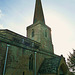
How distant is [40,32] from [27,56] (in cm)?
834

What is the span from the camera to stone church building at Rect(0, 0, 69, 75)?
37.1 feet

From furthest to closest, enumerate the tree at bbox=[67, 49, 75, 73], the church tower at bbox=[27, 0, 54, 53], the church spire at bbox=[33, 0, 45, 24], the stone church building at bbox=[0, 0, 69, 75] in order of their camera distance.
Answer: the tree at bbox=[67, 49, 75, 73] < the church spire at bbox=[33, 0, 45, 24] < the church tower at bbox=[27, 0, 54, 53] < the stone church building at bbox=[0, 0, 69, 75]

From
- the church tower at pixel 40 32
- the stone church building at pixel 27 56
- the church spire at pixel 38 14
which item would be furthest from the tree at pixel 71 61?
the church spire at pixel 38 14

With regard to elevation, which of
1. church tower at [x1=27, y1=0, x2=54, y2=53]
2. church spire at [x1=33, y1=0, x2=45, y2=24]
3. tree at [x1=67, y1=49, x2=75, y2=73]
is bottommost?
tree at [x1=67, y1=49, x2=75, y2=73]

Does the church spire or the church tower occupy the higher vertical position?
the church spire

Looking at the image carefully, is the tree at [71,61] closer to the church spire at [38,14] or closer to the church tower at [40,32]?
the church tower at [40,32]

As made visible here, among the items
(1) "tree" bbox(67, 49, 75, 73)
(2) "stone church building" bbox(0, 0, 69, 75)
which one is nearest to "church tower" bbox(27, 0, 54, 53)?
(2) "stone church building" bbox(0, 0, 69, 75)

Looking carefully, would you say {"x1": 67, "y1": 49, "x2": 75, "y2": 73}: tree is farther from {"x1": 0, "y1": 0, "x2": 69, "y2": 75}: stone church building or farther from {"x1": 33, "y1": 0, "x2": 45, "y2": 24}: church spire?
{"x1": 33, "y1": 0, "x2": 45, "y2": 24}: church spire

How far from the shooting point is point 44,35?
853 inches

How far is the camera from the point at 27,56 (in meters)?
14.4

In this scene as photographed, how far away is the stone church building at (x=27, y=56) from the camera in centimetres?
1131

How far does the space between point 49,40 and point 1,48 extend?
14.5 m

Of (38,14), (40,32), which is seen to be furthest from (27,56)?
(38,14)

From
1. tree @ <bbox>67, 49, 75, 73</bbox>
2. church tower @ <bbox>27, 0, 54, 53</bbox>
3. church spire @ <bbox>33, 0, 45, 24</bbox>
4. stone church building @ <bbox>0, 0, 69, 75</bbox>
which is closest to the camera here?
stone church building @ <bbox>0, 0, 69, 75</bbox>
